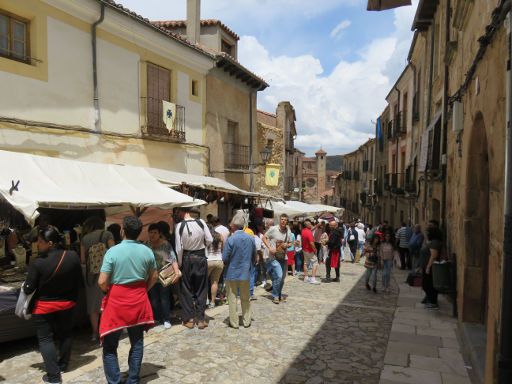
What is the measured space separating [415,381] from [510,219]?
8.03 feet

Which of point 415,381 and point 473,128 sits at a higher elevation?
point 473,128

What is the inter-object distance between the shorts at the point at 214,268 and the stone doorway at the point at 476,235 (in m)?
3.81

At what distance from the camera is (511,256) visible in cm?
304

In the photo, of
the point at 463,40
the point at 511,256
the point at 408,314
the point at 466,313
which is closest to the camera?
the point at 511,256

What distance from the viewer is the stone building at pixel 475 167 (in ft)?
12.0

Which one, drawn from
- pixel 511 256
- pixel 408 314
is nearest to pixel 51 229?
pixel 511 256

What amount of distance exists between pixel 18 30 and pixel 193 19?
7621 mm

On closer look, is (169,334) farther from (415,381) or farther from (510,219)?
(510,219)

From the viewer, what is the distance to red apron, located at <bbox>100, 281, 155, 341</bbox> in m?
3.90

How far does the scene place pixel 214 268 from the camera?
6988 millimetres

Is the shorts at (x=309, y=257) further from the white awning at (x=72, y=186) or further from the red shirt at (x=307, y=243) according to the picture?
the white awning at (x=72, y=186)

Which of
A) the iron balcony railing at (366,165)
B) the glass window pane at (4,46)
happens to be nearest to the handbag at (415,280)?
the glass window pane at (4,46)

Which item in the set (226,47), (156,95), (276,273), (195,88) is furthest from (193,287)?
(226,47)

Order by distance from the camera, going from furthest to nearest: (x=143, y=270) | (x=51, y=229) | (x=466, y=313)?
(x=466, y=313), (x=51, y=229), (x=143, y=270)
